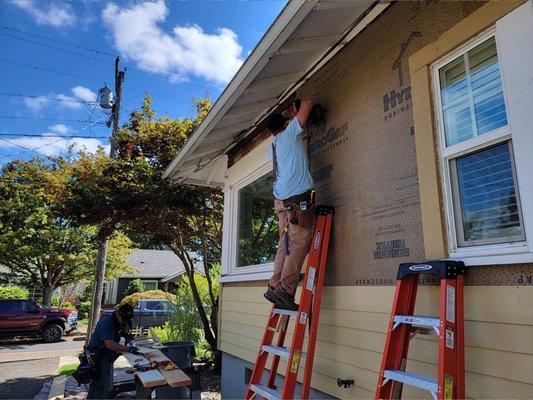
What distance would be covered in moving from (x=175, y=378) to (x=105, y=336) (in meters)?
2.14

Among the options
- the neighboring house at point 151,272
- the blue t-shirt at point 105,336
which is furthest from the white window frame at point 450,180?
the neighboring house at point 151,272

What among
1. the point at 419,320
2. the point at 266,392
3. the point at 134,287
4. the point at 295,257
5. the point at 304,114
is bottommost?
the point at 266,392

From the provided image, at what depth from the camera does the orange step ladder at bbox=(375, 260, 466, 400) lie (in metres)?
1.92

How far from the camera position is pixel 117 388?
532 centimetres

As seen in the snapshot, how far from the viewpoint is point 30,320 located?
52.2 ft

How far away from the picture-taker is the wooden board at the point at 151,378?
368 cm

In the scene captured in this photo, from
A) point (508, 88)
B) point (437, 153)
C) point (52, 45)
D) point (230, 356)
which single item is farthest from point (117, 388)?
point (52, 45)

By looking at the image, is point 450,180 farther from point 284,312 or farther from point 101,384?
point 101,384

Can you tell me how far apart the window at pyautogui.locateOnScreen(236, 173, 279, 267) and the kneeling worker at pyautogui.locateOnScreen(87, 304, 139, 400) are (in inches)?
75.4

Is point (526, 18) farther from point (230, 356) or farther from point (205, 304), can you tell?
point (205, 304)

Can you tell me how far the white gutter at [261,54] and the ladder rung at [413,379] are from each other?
2397 mm

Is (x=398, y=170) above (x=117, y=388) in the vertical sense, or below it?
above

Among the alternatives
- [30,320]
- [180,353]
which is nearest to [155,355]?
[180,353]

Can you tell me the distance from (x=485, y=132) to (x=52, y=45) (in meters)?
17.0
